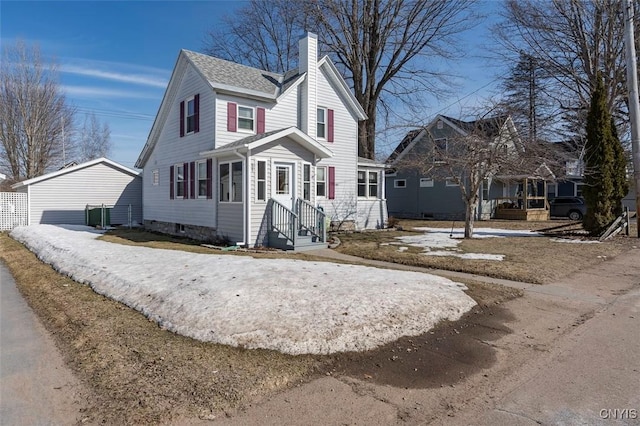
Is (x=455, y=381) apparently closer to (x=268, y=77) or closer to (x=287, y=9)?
(x=268, y=77)

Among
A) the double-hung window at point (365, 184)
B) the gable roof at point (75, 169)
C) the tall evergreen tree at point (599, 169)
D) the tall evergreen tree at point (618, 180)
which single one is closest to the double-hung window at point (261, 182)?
the double-hung window at point (365, 184)

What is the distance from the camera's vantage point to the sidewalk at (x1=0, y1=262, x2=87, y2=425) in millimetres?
3131

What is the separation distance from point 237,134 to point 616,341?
12418mm

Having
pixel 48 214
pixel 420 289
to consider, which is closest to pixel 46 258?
pixel 420 289

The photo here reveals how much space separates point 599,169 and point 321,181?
1072 cm

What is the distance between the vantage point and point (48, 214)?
73.3ft

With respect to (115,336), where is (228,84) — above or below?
above

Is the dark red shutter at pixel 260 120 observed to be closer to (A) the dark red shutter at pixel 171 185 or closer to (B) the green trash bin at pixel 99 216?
(A) the dark red shutter at pixel 171 185

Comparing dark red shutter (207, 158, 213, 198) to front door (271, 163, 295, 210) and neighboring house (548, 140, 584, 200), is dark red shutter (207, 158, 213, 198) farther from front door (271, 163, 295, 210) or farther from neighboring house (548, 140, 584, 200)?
neighboring house (548, 140, 584, 200)

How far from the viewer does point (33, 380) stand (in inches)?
148

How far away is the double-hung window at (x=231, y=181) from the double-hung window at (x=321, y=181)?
495 cm

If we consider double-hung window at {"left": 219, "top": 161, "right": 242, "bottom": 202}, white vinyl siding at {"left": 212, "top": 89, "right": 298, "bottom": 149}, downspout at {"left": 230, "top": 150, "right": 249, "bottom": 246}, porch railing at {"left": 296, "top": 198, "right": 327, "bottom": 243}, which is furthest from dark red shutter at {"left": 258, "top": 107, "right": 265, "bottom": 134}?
porch railing at {"left": 296, "top": 198, "right": 327, "bottom": 243}

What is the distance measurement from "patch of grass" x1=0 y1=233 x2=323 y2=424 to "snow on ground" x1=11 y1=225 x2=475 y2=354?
280 mm

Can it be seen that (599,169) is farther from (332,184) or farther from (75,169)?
(75,169)
